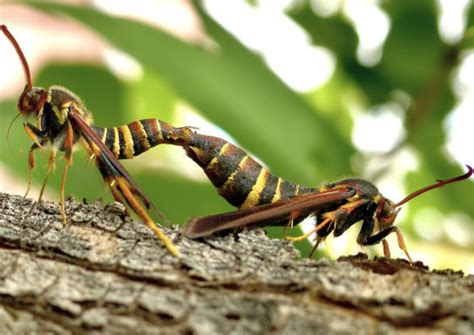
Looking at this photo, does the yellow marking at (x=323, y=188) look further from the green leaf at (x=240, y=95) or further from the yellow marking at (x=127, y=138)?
the yellow marking at (x=127, y=138)

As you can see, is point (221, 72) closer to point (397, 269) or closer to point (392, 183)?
point (392, 183)

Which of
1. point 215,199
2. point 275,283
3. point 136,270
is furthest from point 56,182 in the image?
point 275,283

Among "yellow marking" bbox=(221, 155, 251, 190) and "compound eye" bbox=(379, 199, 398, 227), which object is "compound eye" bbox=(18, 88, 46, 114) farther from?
"compound eye" bbox=(379, 199, 398, 227)

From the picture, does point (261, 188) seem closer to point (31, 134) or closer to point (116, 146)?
point (116, 146)

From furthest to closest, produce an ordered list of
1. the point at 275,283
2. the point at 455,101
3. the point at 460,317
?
1. the point at 455,101
2. the point at 275,283
3. the point at 460,317

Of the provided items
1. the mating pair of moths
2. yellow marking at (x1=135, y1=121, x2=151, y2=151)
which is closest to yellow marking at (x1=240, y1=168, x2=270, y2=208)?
the mating pair of moths

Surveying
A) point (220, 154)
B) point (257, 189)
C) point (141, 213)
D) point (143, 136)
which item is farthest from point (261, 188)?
point (141, 213)

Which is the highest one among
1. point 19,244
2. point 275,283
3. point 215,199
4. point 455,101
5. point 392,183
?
point 455,101
